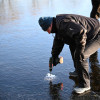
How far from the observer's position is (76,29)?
9.50 ft

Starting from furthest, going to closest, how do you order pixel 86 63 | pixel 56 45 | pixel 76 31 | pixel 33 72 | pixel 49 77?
pixel 33 72 → pixel 49 77 → pixel 56 45 → pixel 86 63 → pixel 76 31

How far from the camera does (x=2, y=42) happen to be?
240 inches

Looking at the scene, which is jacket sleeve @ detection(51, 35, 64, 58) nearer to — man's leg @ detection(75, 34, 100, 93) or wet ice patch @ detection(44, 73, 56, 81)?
wet ice patch @ detection(44, 73, 56, 81)

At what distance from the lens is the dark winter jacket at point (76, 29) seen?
2.92 m

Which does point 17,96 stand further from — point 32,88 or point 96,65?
point 96,65

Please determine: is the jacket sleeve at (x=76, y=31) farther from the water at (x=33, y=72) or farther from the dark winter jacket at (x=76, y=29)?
the water at (x=33, y=72)

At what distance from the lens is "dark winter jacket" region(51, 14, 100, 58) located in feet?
9.58

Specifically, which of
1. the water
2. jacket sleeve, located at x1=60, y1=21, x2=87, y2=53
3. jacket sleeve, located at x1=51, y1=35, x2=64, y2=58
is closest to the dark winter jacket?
jacket sleeve, located at x1=60, y1=21, x2=87, y2=53

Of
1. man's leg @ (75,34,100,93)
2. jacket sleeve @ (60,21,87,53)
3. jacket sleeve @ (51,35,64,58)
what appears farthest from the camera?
jacket sleeve @ (51,35,64,58)

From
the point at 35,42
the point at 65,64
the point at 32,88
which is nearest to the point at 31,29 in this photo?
the point at 35,42

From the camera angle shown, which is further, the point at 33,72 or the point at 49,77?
the point at 33,72

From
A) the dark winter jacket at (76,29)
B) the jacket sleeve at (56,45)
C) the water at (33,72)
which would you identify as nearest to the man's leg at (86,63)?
the dark winter jacket at (76,29)

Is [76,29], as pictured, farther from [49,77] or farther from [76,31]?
[49,77]

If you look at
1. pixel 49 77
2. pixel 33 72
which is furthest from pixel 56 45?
pixel 33 72
